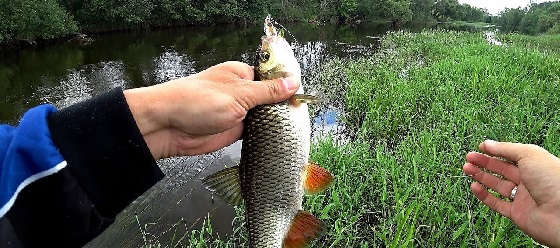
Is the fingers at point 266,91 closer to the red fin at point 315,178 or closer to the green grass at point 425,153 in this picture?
the red fin at point 315,178

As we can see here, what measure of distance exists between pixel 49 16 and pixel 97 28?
24.8ft

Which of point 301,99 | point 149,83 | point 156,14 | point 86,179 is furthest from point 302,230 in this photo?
point 156,14

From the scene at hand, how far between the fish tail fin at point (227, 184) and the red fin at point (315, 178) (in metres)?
0.33

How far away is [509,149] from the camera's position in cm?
263

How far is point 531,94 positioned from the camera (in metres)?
8.62

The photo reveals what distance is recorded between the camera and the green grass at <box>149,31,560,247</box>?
14.5ft

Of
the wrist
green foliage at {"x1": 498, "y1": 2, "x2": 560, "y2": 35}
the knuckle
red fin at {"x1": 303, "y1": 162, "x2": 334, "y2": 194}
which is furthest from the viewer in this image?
green foliage at {"x1": 498, "y1": 2, "x2": 560, "y2": 35}

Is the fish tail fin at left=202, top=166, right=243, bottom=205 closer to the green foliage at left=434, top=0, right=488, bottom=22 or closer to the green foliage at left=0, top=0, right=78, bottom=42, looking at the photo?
the green foliage at left=0, top=0, right=78, bottom=42

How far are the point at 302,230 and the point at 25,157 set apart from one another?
1261mm

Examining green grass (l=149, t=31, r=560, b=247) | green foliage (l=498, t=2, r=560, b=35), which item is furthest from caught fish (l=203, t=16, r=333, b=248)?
green foliage (l=498, t=2, r=560, b=35)

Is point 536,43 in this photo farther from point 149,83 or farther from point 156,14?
point 156,14

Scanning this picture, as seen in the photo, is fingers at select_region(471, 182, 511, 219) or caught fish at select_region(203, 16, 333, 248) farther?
fingers at select_region(471, 182, 511, 219)

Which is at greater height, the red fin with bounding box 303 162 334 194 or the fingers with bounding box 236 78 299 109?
the fingers with bounding box 236 78 299 109

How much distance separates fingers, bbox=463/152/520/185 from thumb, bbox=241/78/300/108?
1.61 m
